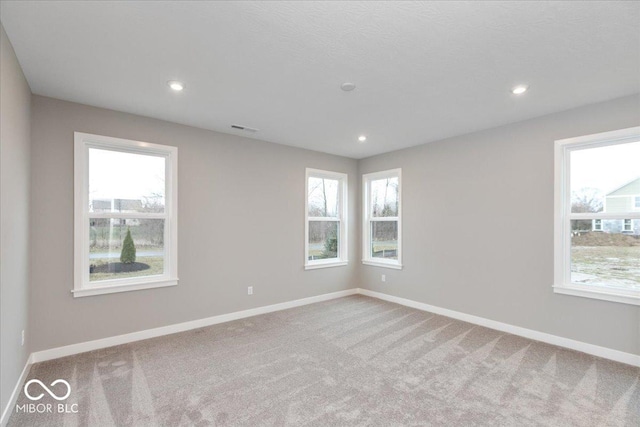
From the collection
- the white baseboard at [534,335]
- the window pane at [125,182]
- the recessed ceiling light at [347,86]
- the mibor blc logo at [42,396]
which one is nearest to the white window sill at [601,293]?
the white baseboard at [534,335]

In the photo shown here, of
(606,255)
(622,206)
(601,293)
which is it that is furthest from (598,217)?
(601,293)

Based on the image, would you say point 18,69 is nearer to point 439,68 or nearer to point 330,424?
point 439,68

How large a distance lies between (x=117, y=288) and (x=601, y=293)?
16.7 feet

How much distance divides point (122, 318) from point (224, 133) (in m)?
2.58

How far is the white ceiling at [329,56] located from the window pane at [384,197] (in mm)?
1909

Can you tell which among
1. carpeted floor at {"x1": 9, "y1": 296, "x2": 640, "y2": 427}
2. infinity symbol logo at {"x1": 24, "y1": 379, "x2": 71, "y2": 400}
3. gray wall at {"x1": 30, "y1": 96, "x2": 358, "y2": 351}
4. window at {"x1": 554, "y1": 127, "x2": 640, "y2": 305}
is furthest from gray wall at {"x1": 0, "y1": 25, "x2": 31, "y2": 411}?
window at {"x1": 554, "y1": 127, "x2": 640, "y2": 305}

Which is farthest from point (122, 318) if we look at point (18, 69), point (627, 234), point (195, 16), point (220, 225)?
point (627, 234)

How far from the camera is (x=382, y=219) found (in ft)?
17.8

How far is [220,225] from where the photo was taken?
4.15 meters

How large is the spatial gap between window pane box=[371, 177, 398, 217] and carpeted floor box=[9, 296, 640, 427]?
219 cm

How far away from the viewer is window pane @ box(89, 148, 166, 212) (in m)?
3.35

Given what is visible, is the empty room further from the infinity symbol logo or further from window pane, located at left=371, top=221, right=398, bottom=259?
window pane, located at left=371, top=221, right=398, bottom=259

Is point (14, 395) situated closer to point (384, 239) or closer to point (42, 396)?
point (42, 396)

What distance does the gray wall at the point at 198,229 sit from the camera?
9.84ft
